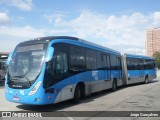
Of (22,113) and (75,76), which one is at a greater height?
(75,76)

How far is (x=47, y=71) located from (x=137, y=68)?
17.0 meters

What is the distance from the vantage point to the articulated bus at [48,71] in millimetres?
10258

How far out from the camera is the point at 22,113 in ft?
32.8

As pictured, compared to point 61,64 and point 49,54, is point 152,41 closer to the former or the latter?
point 61,64

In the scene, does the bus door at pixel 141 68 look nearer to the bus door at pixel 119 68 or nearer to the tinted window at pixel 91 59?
the bus door at pixel 119 68

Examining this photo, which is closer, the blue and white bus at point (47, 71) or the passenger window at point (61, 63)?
the blue and white bus at point (47, 71)

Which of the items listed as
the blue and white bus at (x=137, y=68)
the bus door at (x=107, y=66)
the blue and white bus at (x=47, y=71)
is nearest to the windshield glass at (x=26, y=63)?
the blue and white bus at (x=47, y=71)

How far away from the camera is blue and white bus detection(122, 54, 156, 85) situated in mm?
23316

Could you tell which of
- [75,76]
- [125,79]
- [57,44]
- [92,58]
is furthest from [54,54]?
[125,79]

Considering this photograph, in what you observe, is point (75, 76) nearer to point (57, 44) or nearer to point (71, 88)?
point (71, 88)

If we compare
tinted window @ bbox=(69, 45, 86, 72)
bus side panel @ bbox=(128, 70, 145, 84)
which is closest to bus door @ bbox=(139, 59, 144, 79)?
bus side panel @ bbox=(128, 70, 145, 84)

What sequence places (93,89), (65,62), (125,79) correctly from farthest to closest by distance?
1. (125,79)
2. (93,89)
3. (65,62)

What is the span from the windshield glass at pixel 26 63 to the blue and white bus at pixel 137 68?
13.1m

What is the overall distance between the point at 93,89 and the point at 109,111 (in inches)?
181
